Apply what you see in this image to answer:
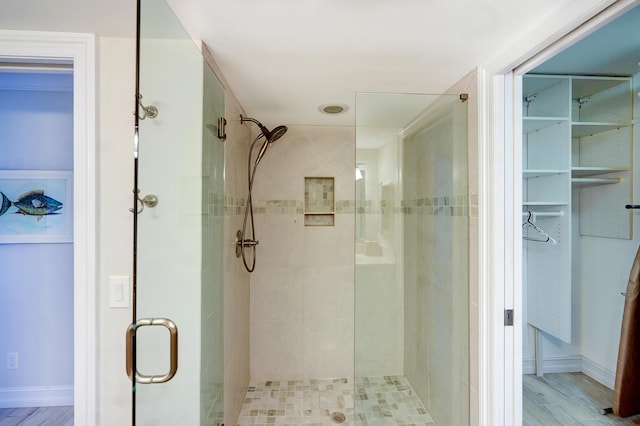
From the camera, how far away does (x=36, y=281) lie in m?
2.23

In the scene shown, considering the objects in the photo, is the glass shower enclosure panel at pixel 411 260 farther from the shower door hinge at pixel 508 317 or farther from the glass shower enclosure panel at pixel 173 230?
the glass shower enclosure panel at pixel 173 230

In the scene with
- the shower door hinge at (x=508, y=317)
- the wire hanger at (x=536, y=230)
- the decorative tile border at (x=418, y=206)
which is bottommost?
the shower door hinge at (x=508, y=317)

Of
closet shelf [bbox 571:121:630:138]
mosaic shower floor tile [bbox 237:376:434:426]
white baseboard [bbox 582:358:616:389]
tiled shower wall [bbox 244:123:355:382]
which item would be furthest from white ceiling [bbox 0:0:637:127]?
mosaic shower floor tile [bbox 237:376:434:426]

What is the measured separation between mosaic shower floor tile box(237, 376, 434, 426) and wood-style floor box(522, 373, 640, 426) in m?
0.60

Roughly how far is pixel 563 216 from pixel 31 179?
343 centimetres

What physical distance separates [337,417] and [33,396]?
89.5 inches

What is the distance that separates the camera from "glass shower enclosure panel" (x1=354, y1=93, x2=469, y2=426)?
5.43ft

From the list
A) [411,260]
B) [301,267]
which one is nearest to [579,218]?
[411,260]

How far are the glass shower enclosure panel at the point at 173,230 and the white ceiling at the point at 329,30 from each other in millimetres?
198

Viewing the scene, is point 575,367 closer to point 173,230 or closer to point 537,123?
point 537,123

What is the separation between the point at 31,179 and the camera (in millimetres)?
2195

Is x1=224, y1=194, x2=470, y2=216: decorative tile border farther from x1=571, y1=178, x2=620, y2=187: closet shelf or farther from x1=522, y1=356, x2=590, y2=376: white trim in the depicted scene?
x1=522, y1=356, x2=590, y2=376: white trim

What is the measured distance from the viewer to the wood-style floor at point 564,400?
1.29 meters

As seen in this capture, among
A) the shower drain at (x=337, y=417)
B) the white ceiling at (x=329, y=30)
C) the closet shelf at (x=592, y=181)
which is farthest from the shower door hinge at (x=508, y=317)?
the shower drain at (x=337, y=417)
